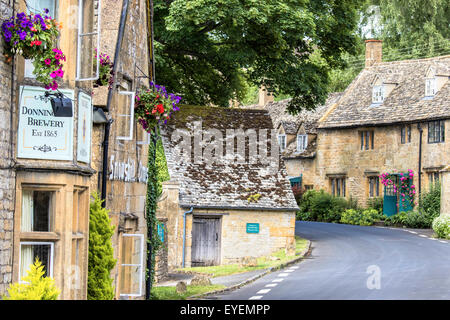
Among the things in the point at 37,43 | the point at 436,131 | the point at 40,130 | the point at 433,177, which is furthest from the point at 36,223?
the point at 433,177

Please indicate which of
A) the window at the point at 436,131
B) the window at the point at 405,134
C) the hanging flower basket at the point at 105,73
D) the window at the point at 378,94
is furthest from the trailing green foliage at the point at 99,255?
the window at the point at 378,94

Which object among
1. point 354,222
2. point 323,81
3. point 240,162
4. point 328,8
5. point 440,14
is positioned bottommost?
point 354,222

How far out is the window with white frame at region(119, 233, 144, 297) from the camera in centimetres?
1844

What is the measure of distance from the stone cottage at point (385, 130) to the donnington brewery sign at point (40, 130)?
33194 millimetres

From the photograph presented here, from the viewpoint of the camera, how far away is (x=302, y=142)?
5512 centimetres

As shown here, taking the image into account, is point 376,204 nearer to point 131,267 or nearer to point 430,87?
point 430,87

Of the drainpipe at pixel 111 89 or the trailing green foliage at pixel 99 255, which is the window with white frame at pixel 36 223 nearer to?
the trailing green foliage at pixel 99 255

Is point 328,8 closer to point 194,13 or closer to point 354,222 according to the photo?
point 194,13

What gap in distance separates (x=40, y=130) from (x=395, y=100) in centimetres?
3846

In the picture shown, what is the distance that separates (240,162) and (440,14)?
25.0 metres

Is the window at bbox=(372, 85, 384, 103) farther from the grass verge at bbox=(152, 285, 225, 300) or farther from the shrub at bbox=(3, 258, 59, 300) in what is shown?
the shrub at bbox=(3, 258, 59, 300)

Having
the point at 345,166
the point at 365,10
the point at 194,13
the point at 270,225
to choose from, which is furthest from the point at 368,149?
the point at 194,13

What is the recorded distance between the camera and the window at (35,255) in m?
12.1

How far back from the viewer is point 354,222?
154ft
